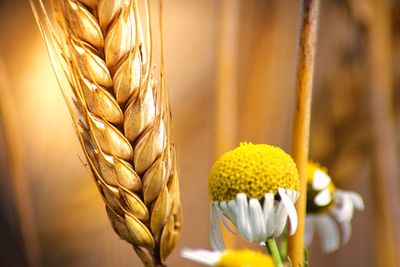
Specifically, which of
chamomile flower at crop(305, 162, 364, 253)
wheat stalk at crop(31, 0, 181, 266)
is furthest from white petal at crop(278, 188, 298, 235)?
chamomile flower at crop(305, 162, 364, 253)

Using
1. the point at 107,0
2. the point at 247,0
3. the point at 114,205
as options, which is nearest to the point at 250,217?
the point at 114,205

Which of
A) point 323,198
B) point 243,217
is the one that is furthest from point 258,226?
point 323,198

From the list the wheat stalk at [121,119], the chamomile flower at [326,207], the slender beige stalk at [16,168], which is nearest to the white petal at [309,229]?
the chamomile flower at [326,207]

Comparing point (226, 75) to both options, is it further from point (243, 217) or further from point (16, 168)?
point (243, 217)

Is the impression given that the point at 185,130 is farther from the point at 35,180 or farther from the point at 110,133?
the point at 110,133

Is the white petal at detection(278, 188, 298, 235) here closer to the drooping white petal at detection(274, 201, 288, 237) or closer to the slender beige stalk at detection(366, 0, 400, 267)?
the drooping white petal at detection(274, 201, 288, 237)

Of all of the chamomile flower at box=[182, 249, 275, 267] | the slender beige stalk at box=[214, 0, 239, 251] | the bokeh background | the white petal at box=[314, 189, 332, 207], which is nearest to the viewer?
the chamomile flower at box=[182, 249, 275, 267]
